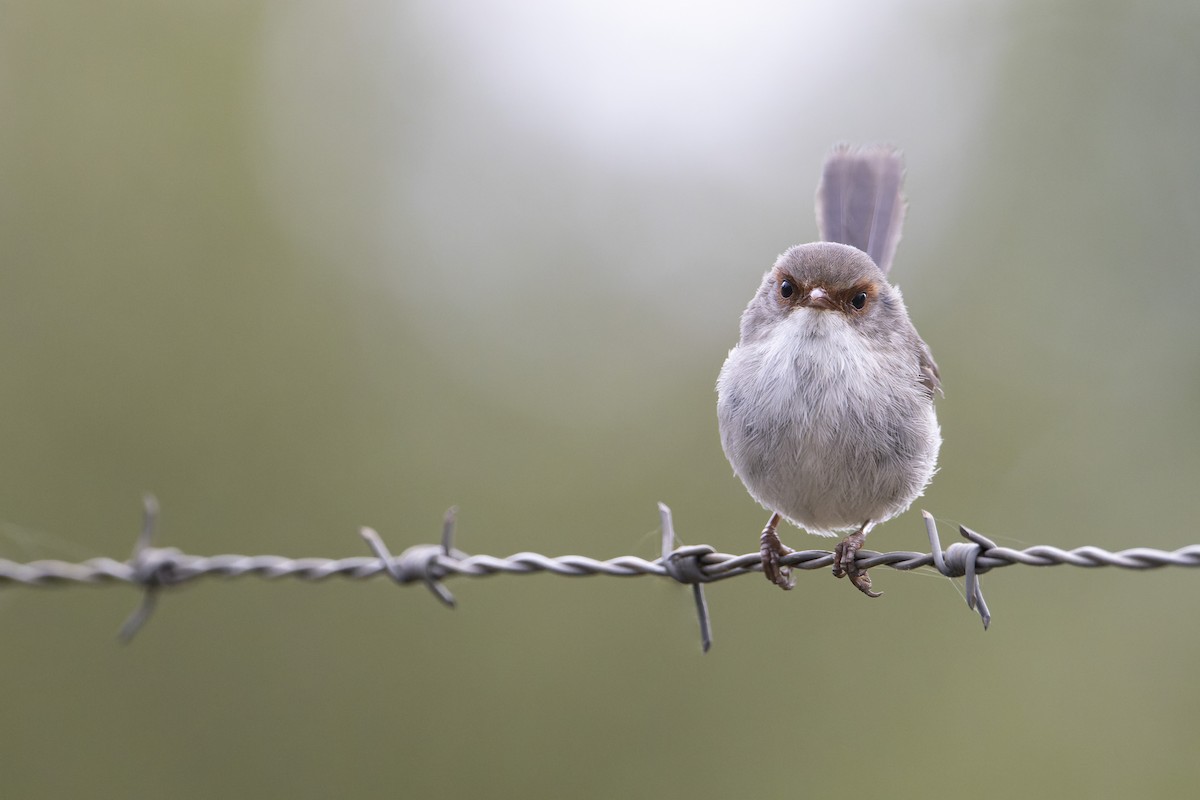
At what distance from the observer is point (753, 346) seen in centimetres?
365

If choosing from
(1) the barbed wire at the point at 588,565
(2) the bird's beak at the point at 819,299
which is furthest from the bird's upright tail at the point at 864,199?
(1) the barbed wire at the point at 588,565

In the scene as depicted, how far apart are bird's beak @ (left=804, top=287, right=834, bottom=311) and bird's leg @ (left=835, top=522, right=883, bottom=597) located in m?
0.71

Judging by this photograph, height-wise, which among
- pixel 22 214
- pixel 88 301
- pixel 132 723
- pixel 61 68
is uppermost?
pixel 61 68

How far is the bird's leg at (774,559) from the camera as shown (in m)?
2.99

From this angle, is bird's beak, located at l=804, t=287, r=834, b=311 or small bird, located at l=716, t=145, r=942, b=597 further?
bird's beak, located at l=804, t=287, r=834, b=311

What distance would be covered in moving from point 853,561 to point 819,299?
1.06m

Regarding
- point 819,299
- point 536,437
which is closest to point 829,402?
point 819,299

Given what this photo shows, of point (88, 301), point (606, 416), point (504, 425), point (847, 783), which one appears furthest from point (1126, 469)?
point (88, 301)

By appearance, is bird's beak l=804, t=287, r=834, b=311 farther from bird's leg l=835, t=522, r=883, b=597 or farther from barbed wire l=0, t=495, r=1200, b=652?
barbed wire l=0, t=495, r=1200, b=652

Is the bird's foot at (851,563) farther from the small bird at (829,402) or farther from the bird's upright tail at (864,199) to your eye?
the bird's upright tail at (864,199)

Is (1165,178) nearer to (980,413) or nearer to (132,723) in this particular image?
(980,413)

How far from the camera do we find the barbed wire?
226 centimetres

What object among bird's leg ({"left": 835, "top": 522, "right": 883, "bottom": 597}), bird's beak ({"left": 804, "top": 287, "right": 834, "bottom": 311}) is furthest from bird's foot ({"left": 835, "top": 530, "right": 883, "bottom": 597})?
bird's beak ({"left": 804, "top": 287, "right": 834, "bottom": 311})

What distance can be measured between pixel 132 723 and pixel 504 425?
11.4 feet
